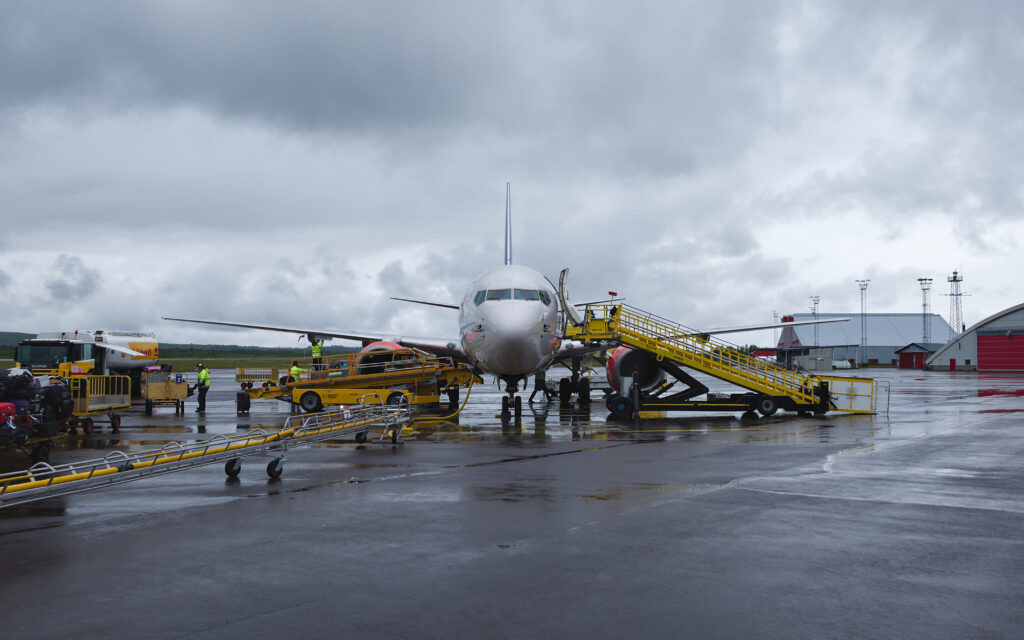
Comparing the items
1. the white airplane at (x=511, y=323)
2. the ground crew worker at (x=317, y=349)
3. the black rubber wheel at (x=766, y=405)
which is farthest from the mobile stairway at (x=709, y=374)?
the ground crew worker at (x=317, y=349)

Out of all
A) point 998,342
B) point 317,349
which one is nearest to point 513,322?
point 317,349

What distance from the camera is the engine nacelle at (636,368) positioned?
80.7ft

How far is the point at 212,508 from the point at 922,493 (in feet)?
28.1

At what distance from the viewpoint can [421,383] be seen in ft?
81.1

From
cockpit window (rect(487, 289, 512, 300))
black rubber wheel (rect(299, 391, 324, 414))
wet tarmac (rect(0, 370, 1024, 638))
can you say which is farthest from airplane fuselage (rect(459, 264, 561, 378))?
wet tarmac (rect(0, 370, 1024, 638))

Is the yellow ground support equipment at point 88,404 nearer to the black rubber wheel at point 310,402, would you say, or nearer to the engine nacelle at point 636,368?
the black rubber wheel at point 310,402

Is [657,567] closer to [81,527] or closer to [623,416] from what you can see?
[81,527]

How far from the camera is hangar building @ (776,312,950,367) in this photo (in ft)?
349

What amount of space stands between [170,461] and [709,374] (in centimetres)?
1655

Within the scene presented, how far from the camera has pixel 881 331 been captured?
109938 mm

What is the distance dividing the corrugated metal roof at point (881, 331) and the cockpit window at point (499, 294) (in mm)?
96622

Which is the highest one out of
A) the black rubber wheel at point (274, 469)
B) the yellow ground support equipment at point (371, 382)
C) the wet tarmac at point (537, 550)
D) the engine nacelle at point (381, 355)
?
the engine nacelle at point (381, 355)

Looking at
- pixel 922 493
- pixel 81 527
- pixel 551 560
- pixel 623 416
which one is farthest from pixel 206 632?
pixel 623 416

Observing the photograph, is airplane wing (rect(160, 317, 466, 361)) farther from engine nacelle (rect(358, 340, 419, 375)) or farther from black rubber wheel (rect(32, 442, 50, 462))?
black rubber wheel (rect(32, 442, 50, 462))
